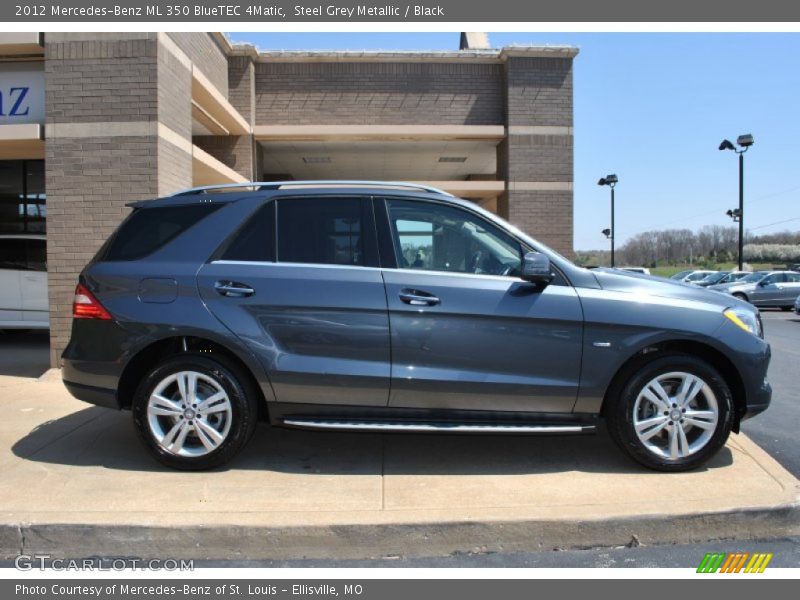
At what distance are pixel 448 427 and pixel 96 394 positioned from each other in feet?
8.03

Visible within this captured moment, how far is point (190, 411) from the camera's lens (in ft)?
13.5

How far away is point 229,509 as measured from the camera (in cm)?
360

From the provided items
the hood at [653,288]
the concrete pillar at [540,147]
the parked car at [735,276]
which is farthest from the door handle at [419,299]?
the parked car at [735,276]

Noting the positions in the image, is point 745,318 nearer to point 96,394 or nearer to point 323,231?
point 323,231

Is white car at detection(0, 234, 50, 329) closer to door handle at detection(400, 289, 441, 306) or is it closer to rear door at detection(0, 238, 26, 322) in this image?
rear door at detection(0, 238, 26, 322)

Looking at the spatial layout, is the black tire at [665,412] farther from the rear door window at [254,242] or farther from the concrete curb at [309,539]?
the rear door window at [254,242]

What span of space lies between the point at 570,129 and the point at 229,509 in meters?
11.1

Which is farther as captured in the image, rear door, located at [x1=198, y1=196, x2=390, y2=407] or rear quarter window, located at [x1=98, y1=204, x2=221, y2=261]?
rear quarter window, located at [x1=98, y1=204, x2=221, y2=261]

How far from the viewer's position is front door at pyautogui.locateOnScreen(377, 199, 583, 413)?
3.98m

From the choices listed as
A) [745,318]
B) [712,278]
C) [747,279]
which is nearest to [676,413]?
[745,318]

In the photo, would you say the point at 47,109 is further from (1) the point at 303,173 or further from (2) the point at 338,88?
(1) the point at 303,173

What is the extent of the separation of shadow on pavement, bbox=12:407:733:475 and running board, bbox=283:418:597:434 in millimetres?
298

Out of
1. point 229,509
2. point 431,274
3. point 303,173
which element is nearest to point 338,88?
point 303,173

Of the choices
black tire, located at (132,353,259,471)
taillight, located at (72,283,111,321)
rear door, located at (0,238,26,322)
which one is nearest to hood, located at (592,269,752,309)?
black tire, located at (132,353,259,471)
